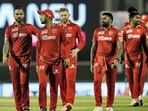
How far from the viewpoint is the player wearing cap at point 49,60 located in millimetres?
13375

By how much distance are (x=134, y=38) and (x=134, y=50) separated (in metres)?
0.26

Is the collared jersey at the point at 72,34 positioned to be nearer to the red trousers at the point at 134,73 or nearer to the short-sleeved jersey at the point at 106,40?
the short-sleeved jersey at the point at 106,40

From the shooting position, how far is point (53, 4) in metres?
25.4

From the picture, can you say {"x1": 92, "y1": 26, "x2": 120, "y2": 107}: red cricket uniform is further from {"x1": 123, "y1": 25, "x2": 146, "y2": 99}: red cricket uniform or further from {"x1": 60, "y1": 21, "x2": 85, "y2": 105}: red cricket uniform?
{"x1": 123, "y1": 25, "x2": 146, "y2": 99}: red cricket uniform

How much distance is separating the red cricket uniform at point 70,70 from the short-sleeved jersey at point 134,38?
154 centimetres

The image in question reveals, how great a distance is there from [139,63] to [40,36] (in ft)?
10.4

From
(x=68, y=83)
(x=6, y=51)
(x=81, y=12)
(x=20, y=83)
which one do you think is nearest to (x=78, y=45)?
(x=68, y=83)

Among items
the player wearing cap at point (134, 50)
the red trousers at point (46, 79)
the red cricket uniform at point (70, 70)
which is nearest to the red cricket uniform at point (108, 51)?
the red cricket uniform at point (70, 70)

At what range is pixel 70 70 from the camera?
14.6 metres

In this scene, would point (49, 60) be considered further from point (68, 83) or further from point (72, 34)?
point (72, 34)

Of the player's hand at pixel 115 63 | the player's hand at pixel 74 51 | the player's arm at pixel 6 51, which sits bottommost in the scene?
the player's hand at pixel 115 63

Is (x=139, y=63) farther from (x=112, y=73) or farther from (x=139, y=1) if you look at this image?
(x=139, y=1)

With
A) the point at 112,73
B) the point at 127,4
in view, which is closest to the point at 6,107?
the point at 112,73

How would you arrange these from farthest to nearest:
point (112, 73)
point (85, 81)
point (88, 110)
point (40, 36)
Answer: point (85, 81)
point (88, 110)
point (112, 73)
point (40, 36)
